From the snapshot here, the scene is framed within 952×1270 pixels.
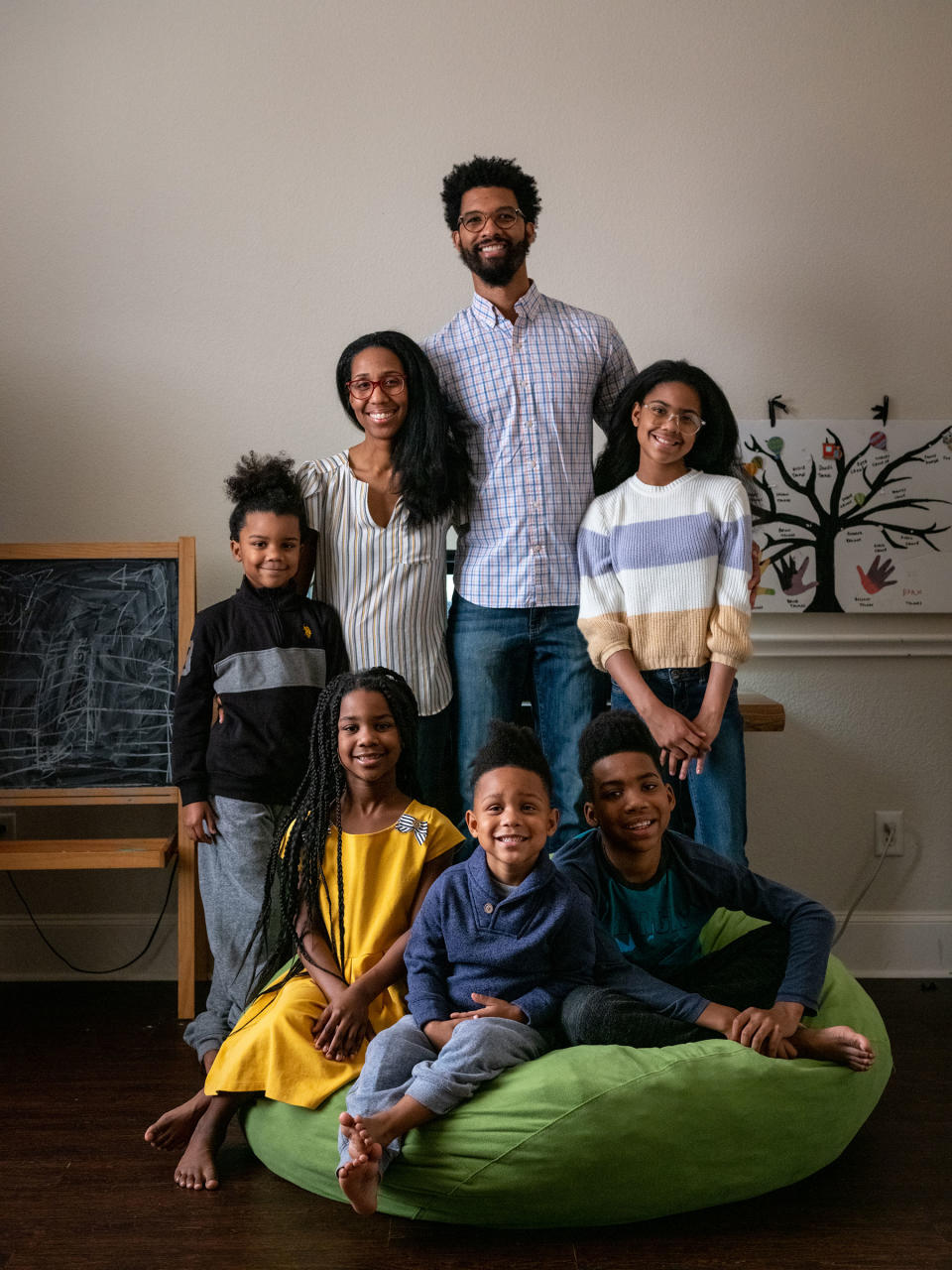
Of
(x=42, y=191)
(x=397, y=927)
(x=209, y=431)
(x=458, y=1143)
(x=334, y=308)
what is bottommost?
(x=458, y=1143)

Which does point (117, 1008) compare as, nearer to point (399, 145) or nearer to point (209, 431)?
point (209, 431)

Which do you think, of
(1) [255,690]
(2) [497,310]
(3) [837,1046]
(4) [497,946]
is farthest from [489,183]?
(3) [837,1046]

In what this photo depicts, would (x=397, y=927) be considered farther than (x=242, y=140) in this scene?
No

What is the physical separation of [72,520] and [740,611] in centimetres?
176

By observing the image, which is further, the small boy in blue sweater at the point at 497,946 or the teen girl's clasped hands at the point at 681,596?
the teen girl's clasped hands at the point at 681,596

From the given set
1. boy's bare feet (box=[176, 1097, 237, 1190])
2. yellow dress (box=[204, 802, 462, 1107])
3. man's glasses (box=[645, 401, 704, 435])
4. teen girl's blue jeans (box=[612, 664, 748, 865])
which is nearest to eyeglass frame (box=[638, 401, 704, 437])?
man's glasses (box=[645, 401, 704, 435])

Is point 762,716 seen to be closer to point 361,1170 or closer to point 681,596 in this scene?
point 681,596

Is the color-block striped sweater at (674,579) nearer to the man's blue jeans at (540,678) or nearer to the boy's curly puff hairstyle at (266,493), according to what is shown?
the man's blue jeans at (540,678)

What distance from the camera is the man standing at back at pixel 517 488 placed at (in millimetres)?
2205

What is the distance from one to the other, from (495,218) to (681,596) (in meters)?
0.84

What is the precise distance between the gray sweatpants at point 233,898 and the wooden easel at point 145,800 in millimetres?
344

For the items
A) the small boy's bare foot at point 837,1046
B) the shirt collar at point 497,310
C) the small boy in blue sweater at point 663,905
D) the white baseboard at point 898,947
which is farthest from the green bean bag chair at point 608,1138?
the shirt collar at point 497,310

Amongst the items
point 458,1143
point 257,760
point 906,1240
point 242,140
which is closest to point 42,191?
point 242,140

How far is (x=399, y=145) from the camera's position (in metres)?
2.81
